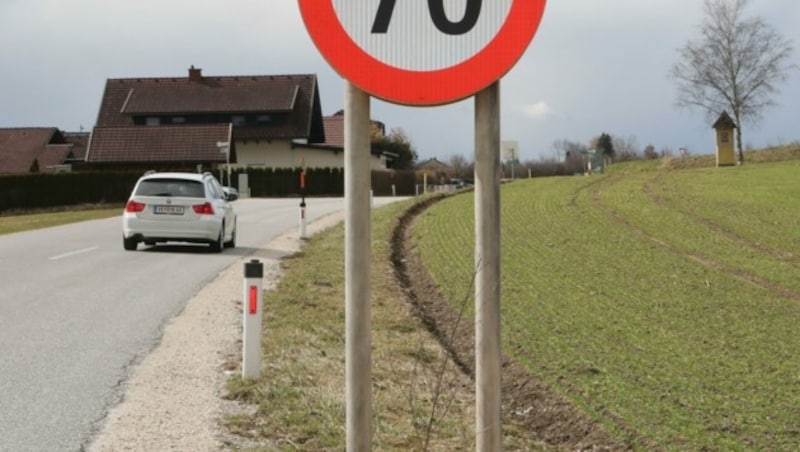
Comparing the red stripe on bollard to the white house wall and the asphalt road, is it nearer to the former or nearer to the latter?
the asphalt road

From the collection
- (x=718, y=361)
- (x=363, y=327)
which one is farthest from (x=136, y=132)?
(x=363, y=327)

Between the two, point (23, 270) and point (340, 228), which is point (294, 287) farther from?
point (340, 228)

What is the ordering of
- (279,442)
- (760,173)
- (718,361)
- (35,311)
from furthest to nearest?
(760,173)
(35,311)
(718,361)
(279,442)

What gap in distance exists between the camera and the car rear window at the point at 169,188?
821 inches

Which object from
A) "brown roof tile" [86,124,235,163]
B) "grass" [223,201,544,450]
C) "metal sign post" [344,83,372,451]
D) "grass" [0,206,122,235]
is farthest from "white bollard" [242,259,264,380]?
"brown roof tile" [86,124,235,163]

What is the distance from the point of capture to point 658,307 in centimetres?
1273

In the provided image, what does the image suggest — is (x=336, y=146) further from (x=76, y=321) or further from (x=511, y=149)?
(x=76, y=321)

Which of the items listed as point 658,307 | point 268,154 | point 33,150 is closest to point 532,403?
point 658,307

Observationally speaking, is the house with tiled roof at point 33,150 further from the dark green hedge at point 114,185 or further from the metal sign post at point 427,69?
the metal sign post at point 427,69

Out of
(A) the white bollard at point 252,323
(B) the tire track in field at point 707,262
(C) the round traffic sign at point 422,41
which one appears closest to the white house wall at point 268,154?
(B) the tire track in field at point 707,262

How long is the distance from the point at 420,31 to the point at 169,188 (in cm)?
1858

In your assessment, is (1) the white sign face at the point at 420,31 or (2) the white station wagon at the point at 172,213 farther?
(2) the white station wagon at the point at 172,213

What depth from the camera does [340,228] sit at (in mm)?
28250

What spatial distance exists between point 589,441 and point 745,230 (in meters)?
17.3
